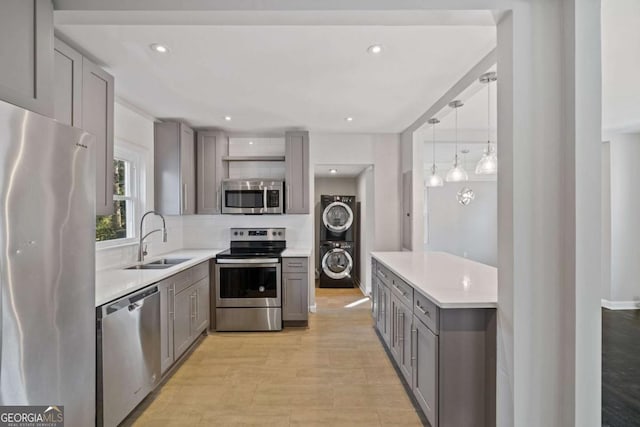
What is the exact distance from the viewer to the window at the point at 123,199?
124 inches

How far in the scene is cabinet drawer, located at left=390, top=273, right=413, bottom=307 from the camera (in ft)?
7.71

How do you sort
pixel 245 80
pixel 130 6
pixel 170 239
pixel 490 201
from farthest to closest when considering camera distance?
pixel 490 201 → pixel 170 239 → pixel 245 80 → pixel 130 6

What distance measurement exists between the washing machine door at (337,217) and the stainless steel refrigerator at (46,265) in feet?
15.1

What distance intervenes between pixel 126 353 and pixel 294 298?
207cm

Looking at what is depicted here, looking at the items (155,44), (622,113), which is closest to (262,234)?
(155,44)

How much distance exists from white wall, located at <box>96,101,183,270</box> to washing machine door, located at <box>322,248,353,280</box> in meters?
2.74

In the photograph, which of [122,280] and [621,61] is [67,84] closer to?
[122,280]

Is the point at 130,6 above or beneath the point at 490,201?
above

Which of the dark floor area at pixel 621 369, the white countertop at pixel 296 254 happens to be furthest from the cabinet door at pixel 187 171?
the dark floor area at pixel 621 369

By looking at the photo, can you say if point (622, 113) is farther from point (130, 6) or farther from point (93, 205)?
point (93, 205)

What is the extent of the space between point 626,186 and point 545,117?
14.4ft

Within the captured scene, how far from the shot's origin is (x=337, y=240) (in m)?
6.07

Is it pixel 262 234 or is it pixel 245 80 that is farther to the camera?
pixel 262 234

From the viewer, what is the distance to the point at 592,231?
1.42m
